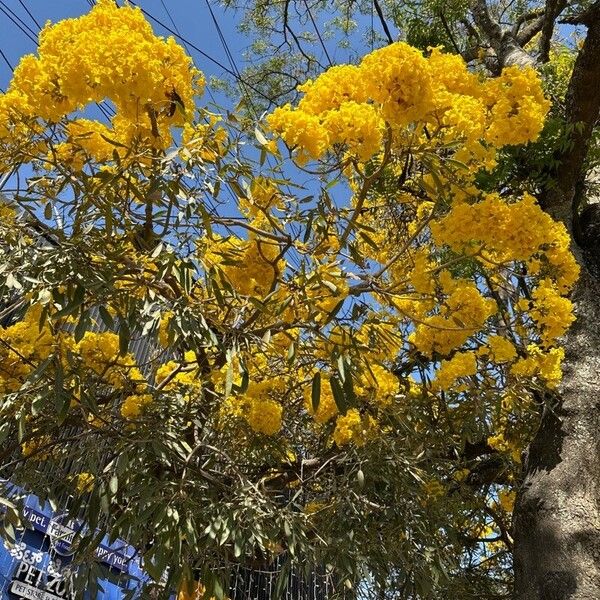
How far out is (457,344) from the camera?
87.8 inches

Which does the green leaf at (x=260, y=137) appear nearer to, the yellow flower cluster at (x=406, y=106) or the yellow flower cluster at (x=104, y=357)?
the yellow flower cluster at (x=406, y=106)

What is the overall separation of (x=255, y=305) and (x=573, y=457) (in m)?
1.30

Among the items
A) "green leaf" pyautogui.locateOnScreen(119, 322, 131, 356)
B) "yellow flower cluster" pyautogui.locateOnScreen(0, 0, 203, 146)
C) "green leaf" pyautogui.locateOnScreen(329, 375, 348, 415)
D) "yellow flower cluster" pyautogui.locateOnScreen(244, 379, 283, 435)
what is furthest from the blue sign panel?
"yellow flower cluster" pyautogui.locateOnScreen(0, 0, 203, 146)

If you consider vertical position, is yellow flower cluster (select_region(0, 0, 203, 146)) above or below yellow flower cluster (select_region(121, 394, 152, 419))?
above

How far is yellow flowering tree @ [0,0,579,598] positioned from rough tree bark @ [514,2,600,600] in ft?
0.49

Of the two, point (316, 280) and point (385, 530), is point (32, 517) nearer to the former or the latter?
point (385, 530)

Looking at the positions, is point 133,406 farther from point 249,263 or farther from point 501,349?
point 501,349

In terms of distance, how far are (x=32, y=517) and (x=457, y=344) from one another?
2.56m

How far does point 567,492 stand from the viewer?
2.13 meters

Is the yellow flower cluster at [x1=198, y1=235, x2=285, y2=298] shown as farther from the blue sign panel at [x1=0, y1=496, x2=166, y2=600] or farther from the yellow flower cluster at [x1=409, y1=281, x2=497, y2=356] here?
the blue sign panel at [x1=0, y1=496, x2=166, y2=600]

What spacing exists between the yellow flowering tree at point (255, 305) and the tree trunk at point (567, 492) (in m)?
0.14

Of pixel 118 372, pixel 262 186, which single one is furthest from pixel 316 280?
pixel 118 372

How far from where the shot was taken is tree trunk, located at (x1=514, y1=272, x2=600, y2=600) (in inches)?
76.8

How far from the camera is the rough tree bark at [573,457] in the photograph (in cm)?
197
